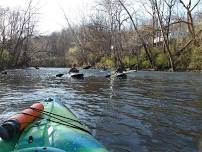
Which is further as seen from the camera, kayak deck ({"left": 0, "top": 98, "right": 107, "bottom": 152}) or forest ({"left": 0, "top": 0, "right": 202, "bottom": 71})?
forest ({"left": 0, "top": 0, "right": 202, "bottom": 71})

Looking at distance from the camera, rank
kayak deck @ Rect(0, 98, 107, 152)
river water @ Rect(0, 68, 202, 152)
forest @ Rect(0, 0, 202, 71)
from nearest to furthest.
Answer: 1. kayak deck @ Rect(0, 98, 107, 152)
2. river water @ Rect(0, 68, 202, 152)
3. forest @ Rect(0, 0, 202, 71)

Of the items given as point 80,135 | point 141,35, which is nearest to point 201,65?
point 141,35

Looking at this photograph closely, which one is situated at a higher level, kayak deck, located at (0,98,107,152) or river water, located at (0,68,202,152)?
kayak deck, located at (0,98,107,152)

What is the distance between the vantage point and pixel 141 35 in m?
43.0

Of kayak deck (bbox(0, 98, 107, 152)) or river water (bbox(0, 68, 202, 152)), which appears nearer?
kayak deck (bbox(0, 98, 107, 152))

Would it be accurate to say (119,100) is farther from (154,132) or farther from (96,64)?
(96,64)

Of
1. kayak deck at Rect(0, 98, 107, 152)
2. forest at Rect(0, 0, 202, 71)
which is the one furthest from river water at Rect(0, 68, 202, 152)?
forest at Rect(0, 0, 202, 71)

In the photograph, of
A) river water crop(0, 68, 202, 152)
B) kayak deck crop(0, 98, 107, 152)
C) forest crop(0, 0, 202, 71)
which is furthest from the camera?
forest crop(0, 0, 202, 71)

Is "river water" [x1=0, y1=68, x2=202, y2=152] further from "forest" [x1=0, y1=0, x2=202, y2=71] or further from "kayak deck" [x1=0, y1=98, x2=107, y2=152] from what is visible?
"forest" [x1=0, y1=0, x2=202, y2=71]

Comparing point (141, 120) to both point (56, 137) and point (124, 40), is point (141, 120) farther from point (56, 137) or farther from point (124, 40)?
point (124, 40)

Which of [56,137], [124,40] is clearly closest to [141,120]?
[56,137]

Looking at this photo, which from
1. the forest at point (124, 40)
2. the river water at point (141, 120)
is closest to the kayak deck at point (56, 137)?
the river water at point (141, 120)

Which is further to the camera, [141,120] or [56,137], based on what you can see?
[141,120]

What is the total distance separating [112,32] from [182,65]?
12133 mm
